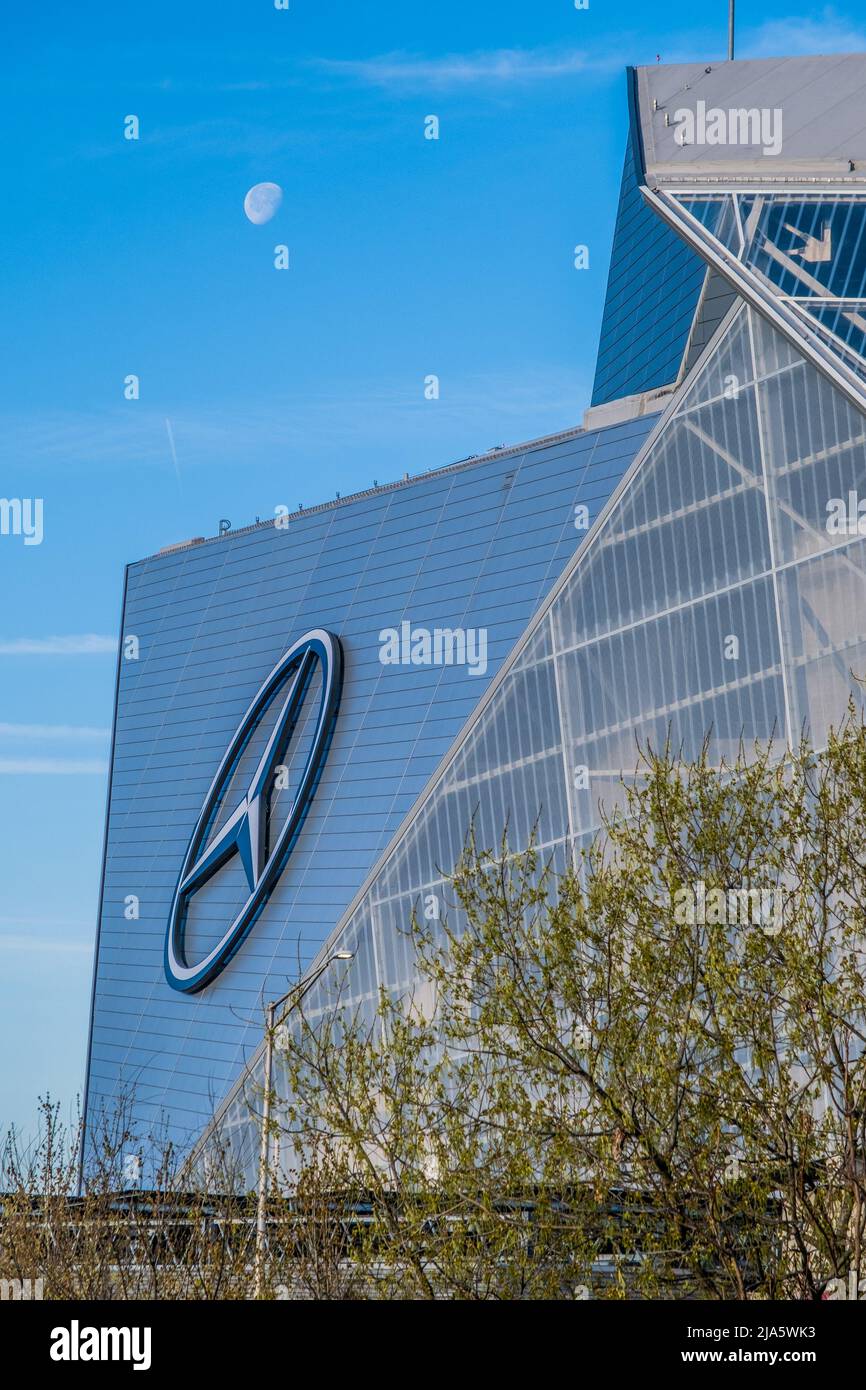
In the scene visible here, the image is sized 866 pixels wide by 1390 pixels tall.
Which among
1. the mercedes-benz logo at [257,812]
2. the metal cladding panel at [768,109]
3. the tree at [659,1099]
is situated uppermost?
the metal cladding panel at [768,109]

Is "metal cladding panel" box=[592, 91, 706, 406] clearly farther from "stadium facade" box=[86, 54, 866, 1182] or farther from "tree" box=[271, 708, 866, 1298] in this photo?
"tree" box=[271, 708, 866, 1298]

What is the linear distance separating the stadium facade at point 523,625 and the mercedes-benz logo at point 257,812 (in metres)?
0.10

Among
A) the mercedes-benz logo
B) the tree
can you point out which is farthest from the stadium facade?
the tree

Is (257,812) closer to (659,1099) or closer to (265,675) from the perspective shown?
(265,675)

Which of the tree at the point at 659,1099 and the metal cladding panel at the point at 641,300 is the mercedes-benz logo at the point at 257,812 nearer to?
the metal cladding panel at the point at 641,300

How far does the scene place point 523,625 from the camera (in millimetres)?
45406

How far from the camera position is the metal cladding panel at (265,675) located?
4697cm

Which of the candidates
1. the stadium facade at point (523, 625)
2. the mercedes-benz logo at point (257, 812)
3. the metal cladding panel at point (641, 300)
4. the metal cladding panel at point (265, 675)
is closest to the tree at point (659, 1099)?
the stadium facade at point (523, 625)

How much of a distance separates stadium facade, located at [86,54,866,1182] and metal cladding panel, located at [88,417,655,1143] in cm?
12

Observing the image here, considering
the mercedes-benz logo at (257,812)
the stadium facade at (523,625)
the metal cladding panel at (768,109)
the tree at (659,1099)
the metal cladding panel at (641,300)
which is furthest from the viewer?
the mercedes-benz logo at (257,812)

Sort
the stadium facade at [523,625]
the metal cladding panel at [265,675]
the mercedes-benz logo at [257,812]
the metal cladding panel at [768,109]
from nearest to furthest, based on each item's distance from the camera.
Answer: the stadium facade at [523,625], the metal cladding panel at [768,109], the metal cladding panel at [265,675], the mercedes-benz logo at [257,812]

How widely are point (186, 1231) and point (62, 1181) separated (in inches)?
105

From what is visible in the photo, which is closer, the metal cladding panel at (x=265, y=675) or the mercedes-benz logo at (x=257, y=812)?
the metal cladding panel at (x=265, y=675)

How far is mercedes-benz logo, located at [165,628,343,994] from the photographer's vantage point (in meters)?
51.8
